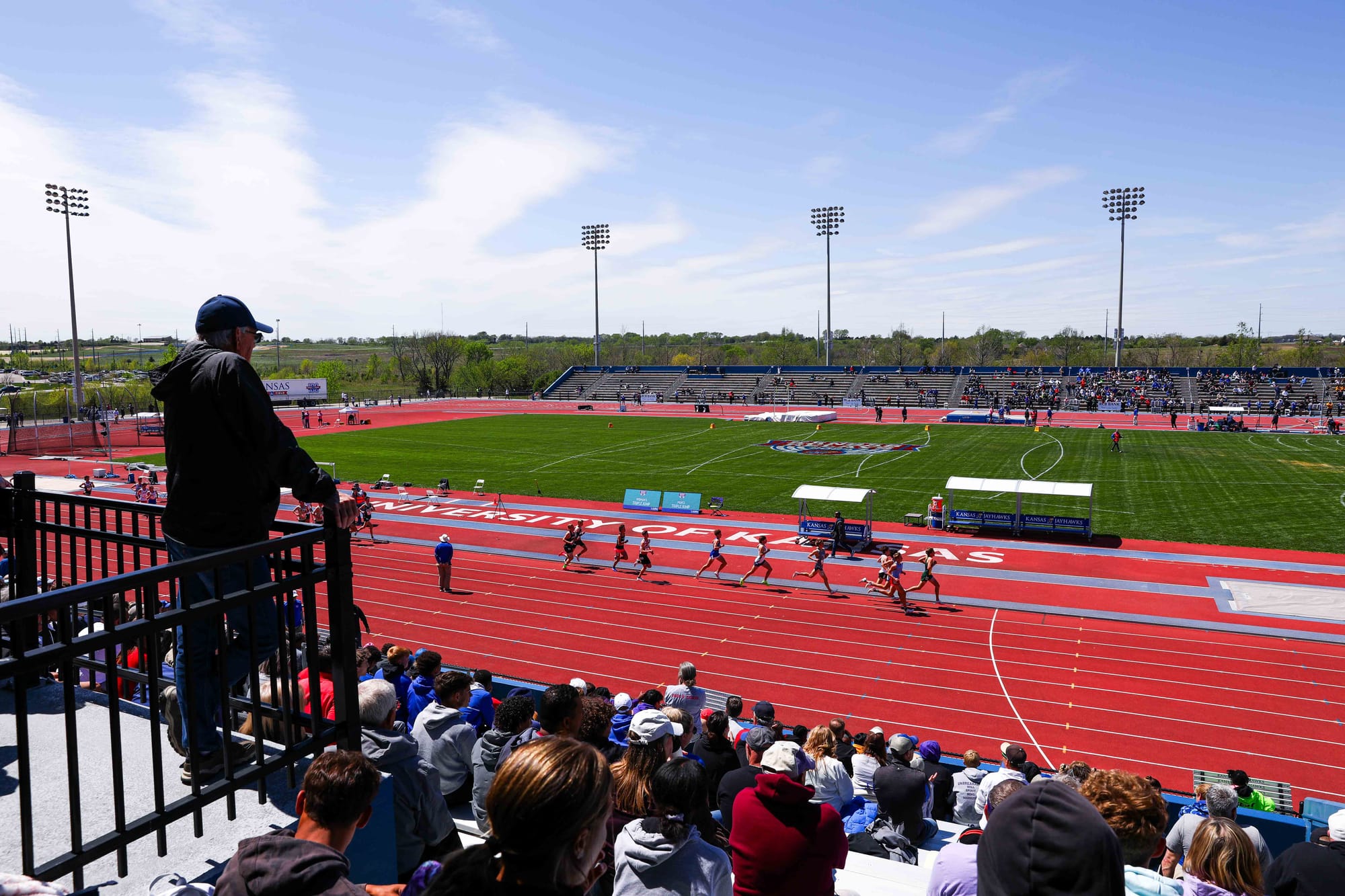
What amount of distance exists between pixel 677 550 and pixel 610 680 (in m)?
10.0

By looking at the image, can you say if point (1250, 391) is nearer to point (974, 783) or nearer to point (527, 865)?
point (974, 783)

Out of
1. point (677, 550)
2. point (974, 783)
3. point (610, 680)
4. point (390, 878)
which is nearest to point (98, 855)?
point (390, 878)

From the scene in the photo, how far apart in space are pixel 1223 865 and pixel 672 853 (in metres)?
3.11

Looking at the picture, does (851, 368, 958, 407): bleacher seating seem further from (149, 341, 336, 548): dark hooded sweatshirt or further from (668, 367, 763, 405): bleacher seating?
(149, 341, 336, 548): dark hooded sweatshirt

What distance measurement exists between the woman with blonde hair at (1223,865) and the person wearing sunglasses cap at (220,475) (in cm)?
492

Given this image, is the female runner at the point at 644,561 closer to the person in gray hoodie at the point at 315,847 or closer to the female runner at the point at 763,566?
the female runner at the point at 763,566

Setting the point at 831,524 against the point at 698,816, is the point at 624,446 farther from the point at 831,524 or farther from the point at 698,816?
the point at 698,816

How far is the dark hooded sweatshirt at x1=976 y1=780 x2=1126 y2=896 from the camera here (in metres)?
2.80

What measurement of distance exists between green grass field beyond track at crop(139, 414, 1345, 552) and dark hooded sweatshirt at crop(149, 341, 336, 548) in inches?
1092

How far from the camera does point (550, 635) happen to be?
1781 cm

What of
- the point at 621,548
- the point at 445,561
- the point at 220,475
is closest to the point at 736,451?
the point at 621,548

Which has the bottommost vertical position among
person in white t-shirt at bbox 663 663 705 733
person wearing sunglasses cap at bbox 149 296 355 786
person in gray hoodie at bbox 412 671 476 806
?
person in white t-shirt at bbox 663 663 705 733

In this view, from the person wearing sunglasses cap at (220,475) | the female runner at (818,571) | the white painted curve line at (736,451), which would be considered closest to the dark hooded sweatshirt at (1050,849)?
the person wearing sunglasses cap at (220,475)

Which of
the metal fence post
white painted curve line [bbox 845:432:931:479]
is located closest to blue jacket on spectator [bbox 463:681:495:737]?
the metal fence post
